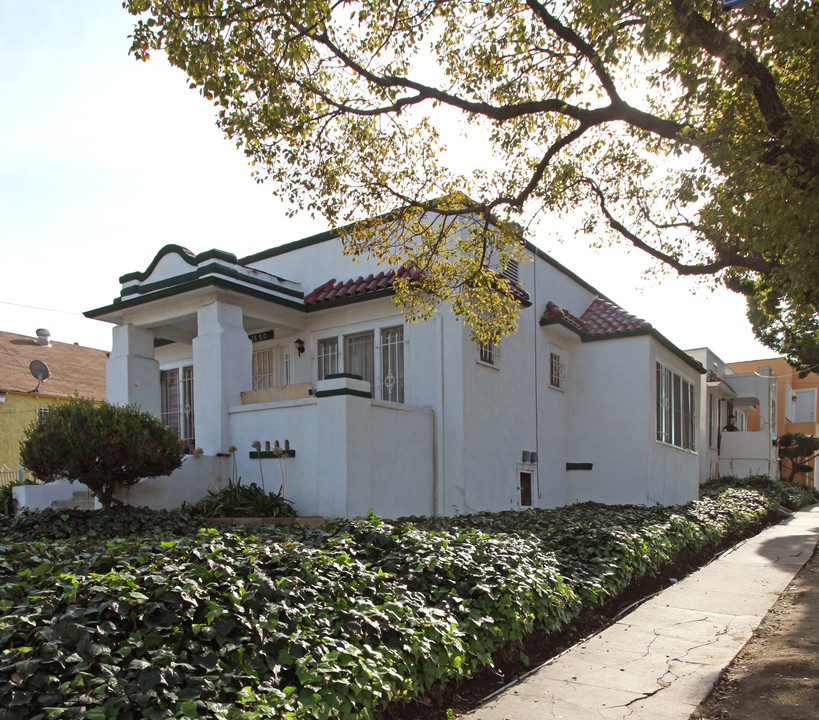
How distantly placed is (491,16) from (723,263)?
6.08 m

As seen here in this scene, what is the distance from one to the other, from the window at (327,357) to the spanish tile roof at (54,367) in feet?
37.6

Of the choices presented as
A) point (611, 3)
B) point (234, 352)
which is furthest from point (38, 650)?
point (234, 352)

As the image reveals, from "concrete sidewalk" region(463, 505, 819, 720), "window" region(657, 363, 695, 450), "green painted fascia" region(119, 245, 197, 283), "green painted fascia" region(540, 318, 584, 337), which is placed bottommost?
"concrete sidewalk" region(463, 505, 819, 720)

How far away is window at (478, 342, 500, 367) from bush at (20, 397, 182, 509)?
5.52m

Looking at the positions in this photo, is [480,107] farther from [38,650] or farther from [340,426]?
[38,650]

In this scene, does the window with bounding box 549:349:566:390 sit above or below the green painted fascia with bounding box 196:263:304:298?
below

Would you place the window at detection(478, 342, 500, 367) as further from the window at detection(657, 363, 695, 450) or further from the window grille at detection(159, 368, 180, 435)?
the window grille at detection(159, 368, 180, 435)

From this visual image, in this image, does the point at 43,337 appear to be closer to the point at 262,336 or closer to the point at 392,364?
the point at 262,336

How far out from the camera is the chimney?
25797 mm

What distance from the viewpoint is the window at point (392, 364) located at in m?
12.4

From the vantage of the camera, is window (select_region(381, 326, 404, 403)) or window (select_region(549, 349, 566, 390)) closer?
window (select_region(381, 326, 404, 403))

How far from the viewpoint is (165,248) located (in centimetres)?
1255

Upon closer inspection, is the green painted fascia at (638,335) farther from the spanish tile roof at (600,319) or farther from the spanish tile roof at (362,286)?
the spanish tile roof at (362,286)

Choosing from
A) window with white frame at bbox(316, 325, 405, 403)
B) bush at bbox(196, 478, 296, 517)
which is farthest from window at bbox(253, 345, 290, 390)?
bush at bbox(196, 478, 296, 517)
